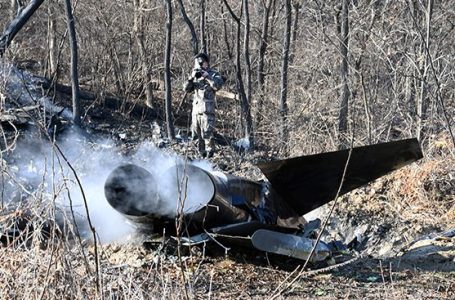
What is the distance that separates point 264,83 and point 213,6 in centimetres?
576

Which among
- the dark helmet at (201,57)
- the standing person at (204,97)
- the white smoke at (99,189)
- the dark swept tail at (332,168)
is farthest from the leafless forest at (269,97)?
the dark helmet at (201,57)

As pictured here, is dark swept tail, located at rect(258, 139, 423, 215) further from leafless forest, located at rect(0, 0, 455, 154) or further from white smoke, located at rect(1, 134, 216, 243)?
leafless forest, located at rect(0, 0, 455, 154)

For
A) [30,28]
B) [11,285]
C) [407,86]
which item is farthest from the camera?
[30,28]

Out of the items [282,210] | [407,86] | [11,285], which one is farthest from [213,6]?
[11,285]

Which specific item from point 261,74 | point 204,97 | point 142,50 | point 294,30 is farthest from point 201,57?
point 294,30

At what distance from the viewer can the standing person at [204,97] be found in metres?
12.5

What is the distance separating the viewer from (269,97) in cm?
1861

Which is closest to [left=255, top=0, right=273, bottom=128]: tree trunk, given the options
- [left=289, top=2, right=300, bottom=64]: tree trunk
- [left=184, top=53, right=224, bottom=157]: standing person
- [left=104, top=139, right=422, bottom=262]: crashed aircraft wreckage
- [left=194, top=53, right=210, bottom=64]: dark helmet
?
[left=289, top=2, right=300, bottom=64]: tree trunk

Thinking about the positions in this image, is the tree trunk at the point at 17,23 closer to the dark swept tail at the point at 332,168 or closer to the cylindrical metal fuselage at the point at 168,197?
the cylindrical metal fuselage at the point at 168,197

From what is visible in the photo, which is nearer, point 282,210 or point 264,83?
point 282,210

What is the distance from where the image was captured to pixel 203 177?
6.51 m

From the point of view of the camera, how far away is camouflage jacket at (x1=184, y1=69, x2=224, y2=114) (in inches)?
494

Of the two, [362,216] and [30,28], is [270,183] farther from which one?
[30,28]

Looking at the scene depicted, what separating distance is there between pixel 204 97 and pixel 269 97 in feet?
19.6
